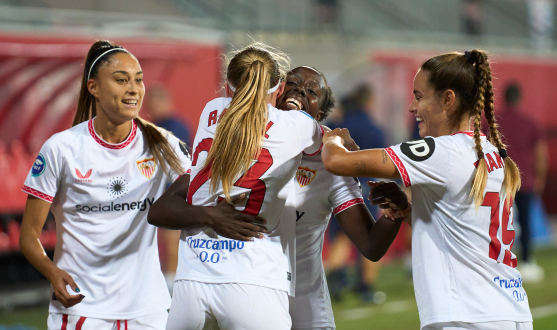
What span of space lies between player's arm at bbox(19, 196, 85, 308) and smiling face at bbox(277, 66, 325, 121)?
48.2 inches

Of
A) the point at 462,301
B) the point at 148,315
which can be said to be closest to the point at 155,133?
the point at 148,315

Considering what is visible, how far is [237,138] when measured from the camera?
2.58 metres

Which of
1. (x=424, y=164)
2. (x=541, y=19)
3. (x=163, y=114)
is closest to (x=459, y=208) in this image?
(x=424, y=164)

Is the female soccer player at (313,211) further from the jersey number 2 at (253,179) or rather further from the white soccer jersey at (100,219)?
the white soccer jersey at (100,219)

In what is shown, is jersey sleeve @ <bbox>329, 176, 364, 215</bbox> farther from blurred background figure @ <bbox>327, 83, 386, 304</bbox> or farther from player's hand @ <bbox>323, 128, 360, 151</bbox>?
blurred background figure @ <bbox>327, 83, 386, 304</bbox>

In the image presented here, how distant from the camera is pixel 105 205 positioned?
319cm

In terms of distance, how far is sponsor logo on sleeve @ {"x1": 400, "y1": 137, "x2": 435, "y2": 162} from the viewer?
2.55 meters

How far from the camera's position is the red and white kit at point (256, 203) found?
2.59m

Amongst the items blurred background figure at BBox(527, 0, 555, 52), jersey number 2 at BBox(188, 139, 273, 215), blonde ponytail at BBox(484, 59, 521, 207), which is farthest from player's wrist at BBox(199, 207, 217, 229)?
blurred background figure at BBox(527, 0, 555, 52)

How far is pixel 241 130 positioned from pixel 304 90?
698 millimetres

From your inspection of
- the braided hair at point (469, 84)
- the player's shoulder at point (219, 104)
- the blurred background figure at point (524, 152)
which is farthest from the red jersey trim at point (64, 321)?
the blurred background figure at point (524, 152)

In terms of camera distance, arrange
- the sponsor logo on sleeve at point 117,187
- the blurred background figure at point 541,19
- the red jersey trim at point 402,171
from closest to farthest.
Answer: the red jersey trim at point 402,171, the sponsor logo on sleeve at point 117,187, the blurred background figure at point 541,19

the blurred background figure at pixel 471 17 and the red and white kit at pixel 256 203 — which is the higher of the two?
the blurred background figure at pixel 471 17

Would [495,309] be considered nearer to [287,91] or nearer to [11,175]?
[287,91]
